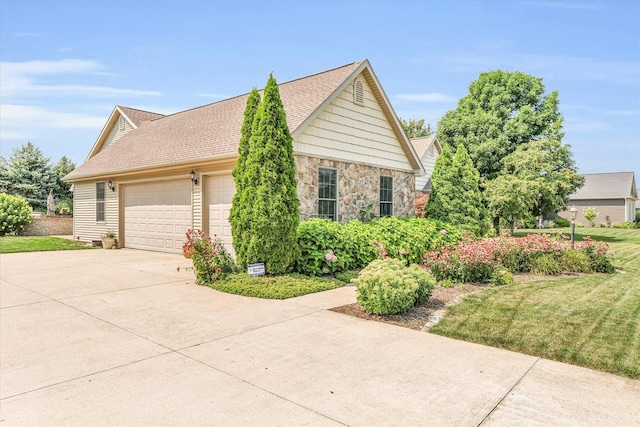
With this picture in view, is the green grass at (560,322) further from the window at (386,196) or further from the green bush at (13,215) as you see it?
the green bush at (13,215)

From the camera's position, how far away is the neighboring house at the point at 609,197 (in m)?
36.8

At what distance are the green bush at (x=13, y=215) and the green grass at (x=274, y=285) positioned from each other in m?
16.9

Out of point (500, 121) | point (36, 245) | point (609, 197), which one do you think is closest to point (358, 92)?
point (500, 121)

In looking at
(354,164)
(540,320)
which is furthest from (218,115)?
(540,320)

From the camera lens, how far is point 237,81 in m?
15.7

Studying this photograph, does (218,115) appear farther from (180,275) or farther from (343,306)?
(343,306)

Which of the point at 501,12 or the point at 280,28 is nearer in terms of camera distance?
the point at 501,12

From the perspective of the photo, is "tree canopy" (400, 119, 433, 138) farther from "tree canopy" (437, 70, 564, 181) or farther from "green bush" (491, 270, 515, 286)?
"green bush" (491, 270, 515, 286)

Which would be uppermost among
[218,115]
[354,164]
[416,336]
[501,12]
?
[501,12]

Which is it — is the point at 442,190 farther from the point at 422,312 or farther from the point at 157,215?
the point at 157,215

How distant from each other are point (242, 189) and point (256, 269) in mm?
1743

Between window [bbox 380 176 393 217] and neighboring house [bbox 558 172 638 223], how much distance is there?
104 feet

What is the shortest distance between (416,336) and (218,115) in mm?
11506

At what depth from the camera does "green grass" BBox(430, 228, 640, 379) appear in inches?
155
